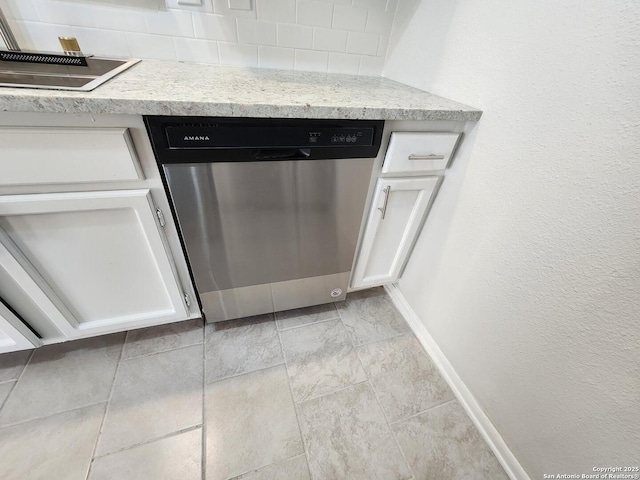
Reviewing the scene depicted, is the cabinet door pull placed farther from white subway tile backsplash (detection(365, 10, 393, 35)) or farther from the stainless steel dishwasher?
white subway tile backsplash (detection(365, 10, 393, 35))

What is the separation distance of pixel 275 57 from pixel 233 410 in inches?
56.9

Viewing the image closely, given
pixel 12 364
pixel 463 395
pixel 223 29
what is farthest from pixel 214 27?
pixel 463 395

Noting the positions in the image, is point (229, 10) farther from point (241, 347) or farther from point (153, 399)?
point (153, 399)

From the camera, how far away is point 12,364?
40.4 inches

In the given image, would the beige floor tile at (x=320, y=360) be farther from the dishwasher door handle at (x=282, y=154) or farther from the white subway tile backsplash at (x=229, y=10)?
the white subway tile backsplash at (x=229, y=10)

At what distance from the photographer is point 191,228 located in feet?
2.72

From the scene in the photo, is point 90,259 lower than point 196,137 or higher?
lower

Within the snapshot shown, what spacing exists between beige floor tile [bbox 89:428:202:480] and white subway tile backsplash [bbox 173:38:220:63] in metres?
1.43

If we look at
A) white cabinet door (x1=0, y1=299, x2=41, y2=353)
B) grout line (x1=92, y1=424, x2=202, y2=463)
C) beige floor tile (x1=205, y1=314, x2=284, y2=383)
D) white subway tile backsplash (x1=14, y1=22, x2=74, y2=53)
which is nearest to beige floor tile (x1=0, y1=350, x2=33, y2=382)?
white cabinet door (x1=0, y1=299, x2=41, y2=353)

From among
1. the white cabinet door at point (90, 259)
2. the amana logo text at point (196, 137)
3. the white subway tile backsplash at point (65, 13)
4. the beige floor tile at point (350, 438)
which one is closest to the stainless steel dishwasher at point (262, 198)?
the amana logo text at point (196, 137)

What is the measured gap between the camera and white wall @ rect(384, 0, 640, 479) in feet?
1.80

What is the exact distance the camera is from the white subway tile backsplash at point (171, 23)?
3.27ft

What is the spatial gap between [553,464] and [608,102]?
0.95 m

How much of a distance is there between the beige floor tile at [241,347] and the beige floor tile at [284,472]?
12.9 inches
